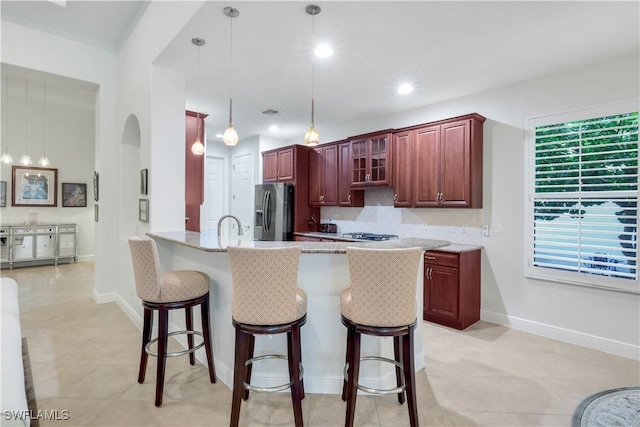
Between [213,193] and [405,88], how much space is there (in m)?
4.76

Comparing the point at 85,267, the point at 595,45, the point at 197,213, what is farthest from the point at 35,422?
the point at 85,267

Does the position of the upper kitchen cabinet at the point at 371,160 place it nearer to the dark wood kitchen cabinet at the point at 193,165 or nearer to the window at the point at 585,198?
the window at the point at 585,198

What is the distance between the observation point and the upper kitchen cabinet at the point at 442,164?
376cm

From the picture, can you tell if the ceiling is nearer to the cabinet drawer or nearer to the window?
the window

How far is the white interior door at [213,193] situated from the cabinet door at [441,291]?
4.84 metres

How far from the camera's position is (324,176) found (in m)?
5.45

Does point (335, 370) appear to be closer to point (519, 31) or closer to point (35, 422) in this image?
point (35, 422)

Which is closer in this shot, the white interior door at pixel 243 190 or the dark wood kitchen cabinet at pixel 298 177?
the dark wood kitchen cabinet at pixel 298 177

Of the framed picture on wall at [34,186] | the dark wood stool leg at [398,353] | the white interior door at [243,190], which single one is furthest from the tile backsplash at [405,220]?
the framed picture on wall at [34,186]

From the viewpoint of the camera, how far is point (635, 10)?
237 cm

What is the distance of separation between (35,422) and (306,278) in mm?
1555

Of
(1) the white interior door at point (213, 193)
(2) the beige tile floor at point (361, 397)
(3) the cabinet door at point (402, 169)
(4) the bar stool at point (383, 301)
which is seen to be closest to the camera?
(4) the bar stool at point (383, 301)

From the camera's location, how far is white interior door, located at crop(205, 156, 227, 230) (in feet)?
22.9

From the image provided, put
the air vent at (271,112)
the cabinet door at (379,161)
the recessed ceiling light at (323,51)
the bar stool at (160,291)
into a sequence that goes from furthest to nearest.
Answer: the air vent at (271,112)
the cabinet door at (379,161)
the recessed ceiling light at (323,51)
the bar stool at (160,291)
